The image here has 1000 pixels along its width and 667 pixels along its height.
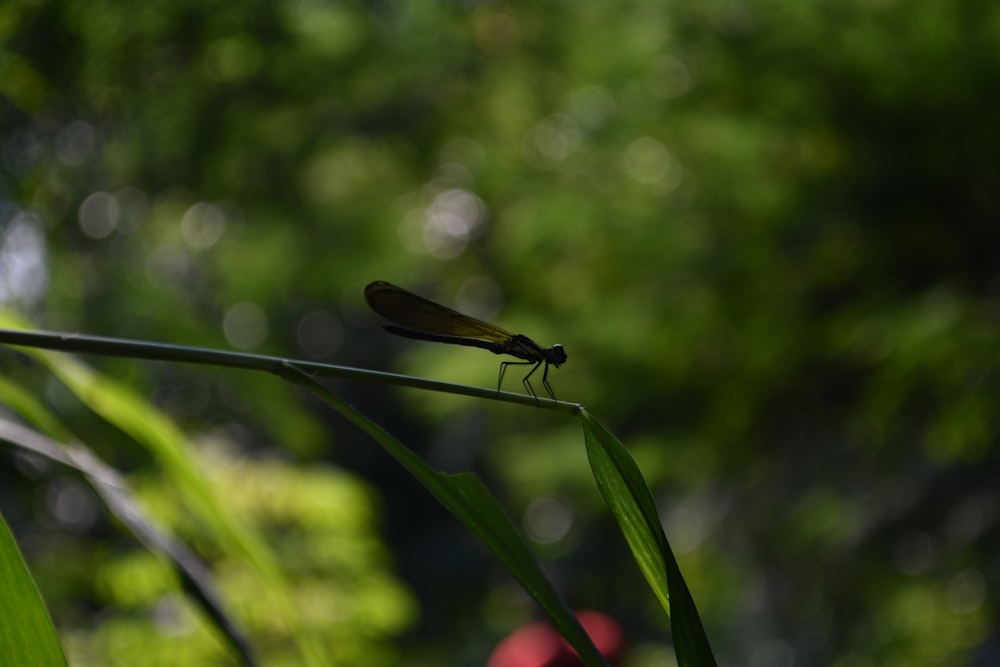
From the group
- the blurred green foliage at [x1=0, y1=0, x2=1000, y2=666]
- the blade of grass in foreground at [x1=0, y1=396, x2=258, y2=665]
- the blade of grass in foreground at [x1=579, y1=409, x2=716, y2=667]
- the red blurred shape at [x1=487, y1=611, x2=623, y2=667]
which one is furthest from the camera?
the blurred green foliage at [x1=0, y1=0, x2=1000, y2=666]

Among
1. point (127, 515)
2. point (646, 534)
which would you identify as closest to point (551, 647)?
point (127, 515)

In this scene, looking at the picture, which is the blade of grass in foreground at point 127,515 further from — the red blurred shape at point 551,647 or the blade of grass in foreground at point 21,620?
the red blurred shape at point 551,647

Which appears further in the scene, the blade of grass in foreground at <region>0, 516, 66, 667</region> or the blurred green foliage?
the blurred green foliage

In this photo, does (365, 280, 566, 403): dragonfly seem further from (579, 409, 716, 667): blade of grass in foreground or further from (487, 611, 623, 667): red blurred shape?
(487, 611, 623, 667): red blurred shape

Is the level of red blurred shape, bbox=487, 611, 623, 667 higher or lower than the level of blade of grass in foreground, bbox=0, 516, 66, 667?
lower

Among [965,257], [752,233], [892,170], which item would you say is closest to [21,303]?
[752,233]

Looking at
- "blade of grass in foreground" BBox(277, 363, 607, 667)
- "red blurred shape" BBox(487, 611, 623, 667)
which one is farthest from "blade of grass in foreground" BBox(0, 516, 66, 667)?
"red blurred shape" BBox(487, 611, 623, 667)

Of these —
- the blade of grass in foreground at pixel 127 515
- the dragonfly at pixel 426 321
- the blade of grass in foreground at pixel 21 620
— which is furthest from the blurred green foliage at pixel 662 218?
the blade of grass in foreground at pixel 21 620
